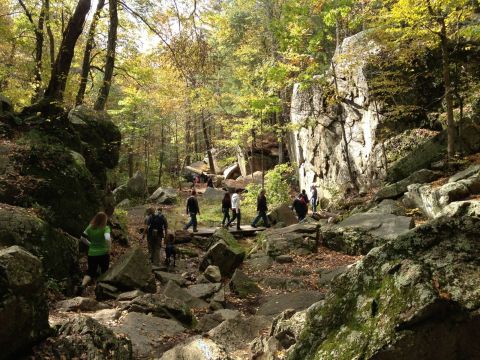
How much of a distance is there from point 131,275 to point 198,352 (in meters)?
3.95

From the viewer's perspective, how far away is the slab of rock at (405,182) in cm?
1484

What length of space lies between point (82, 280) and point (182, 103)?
90.3 feet

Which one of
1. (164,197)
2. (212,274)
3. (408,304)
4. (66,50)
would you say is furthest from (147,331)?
(164,197)

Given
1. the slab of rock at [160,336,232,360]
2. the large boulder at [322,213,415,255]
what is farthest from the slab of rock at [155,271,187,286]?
the large boulder at [322,213,415,255]

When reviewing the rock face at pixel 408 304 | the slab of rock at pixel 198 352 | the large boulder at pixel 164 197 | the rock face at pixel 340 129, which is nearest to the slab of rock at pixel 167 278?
the slab of rock at pixel 198 352

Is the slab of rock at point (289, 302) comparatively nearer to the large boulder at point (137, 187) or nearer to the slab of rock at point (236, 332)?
the slab of rock at point (236, 332)

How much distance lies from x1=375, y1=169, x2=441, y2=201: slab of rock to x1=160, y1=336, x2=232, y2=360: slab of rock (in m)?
12.3

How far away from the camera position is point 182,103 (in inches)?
1364

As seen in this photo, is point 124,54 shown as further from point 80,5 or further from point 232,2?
point 232,2

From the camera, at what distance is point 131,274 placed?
8.41 m

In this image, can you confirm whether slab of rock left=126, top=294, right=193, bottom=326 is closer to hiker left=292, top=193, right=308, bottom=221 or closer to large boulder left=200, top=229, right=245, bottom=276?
large boulder left=200, top=229, right=245, bottom=276

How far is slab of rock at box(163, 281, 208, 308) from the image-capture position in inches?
336

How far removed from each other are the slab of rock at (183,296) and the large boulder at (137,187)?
19.4 m

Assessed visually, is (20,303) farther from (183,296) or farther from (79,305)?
(183,296)
